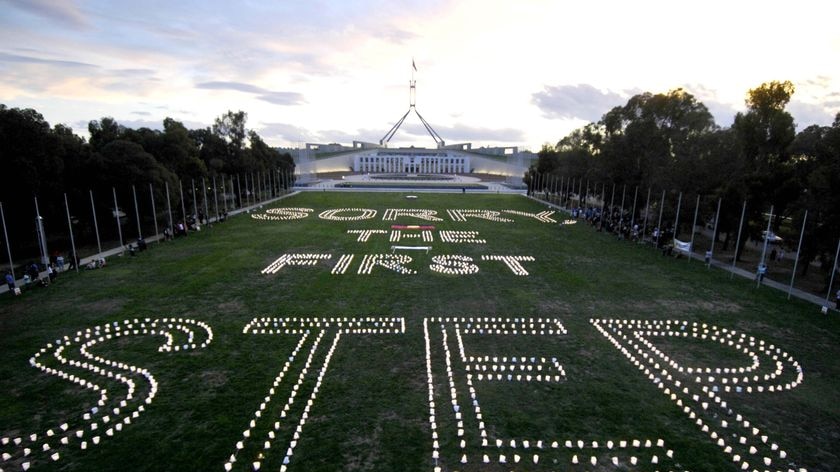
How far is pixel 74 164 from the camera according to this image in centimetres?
2948

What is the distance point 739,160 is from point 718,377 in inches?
813

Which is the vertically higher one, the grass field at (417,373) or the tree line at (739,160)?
the tree line at (739,160)

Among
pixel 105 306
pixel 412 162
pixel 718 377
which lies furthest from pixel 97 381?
pixel 412 162

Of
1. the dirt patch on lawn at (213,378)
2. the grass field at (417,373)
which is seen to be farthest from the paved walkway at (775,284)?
the dirt patch on lawn at (213,378)

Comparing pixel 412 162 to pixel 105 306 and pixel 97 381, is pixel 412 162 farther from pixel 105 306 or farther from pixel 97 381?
pixel 97 381

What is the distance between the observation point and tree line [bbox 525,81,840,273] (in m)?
21.3

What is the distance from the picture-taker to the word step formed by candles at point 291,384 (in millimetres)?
8945

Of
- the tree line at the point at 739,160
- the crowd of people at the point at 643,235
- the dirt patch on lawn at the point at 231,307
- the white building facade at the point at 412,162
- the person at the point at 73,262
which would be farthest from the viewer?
the white building facade at the point at 412,162

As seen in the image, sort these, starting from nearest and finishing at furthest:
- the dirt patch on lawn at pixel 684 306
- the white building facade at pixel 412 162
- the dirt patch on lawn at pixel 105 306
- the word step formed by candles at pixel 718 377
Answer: the word step formed by candles at pixel 718 377, the dirt patch on lawn at pixel 105 306, the dirt patch on lawn at pixel 684 306, the white building facade at pixel 412 162

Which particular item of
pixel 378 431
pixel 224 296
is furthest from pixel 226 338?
pixel 378 431

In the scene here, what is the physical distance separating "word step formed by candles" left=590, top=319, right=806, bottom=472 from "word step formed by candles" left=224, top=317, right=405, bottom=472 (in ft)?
24.8

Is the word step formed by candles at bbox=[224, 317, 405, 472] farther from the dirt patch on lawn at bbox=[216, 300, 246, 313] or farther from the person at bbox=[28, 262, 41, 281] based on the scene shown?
the person at bbox=[28, 262, 41, 281]

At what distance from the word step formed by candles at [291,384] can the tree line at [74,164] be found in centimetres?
1899

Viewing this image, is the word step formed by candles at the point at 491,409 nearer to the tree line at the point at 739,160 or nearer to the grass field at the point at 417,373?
the grass field at the point at 417,373
